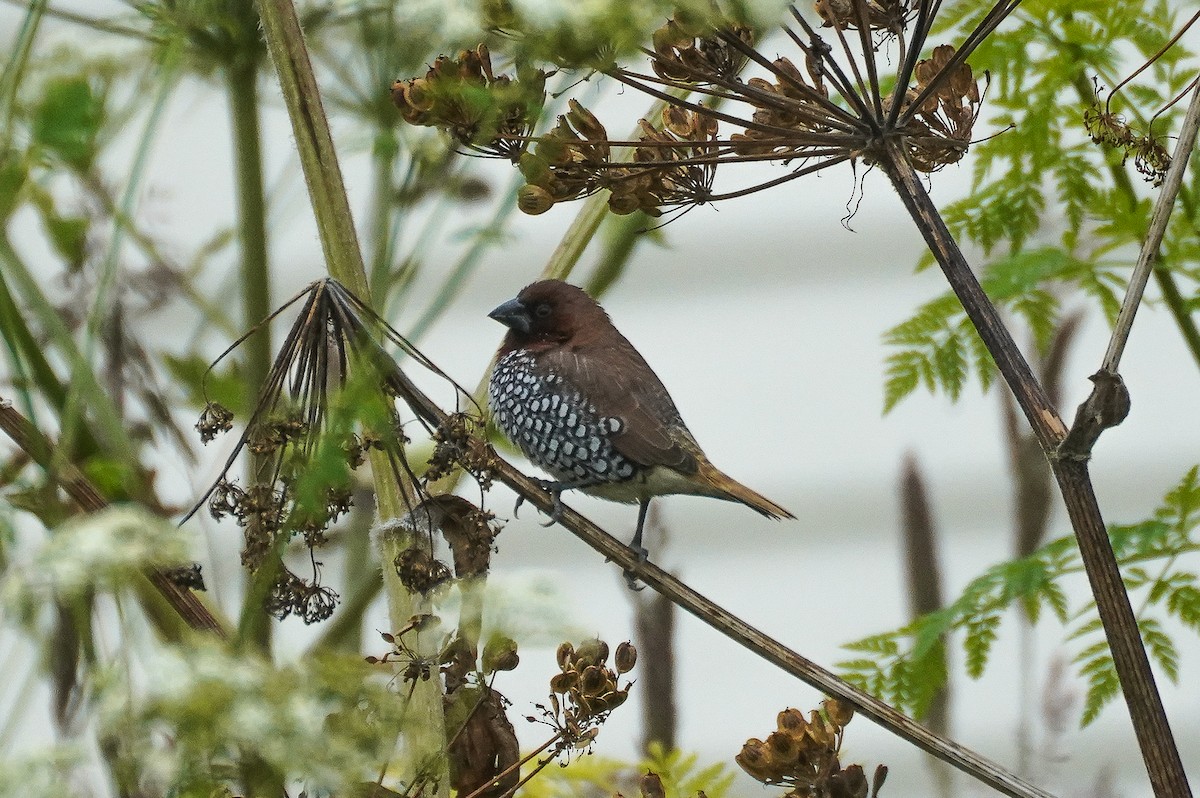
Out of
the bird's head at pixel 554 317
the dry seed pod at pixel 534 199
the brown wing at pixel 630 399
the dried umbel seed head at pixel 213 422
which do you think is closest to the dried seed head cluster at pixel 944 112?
the dry seed pod at pixel 534 199

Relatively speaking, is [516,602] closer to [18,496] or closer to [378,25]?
[18,496]

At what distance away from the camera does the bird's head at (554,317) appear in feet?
7.64

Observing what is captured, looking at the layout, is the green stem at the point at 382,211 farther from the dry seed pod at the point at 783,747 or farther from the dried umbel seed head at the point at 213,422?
the dry seed pod at the point at 783,747

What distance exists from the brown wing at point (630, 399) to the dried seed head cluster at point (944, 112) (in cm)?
93

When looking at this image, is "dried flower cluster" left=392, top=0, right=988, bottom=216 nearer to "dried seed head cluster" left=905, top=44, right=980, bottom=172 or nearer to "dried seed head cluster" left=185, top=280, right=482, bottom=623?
"dried seed head cluster" left=905, top=44, right=980, bottom=172

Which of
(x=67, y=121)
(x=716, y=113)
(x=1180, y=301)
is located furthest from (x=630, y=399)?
(x=67, y=121)

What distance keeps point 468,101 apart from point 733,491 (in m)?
1.09

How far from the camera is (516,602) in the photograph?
3.68ft

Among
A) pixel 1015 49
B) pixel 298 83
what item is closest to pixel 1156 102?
pixel 1015 49

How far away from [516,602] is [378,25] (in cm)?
74

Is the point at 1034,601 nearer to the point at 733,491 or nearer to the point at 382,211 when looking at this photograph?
the point at 733,491

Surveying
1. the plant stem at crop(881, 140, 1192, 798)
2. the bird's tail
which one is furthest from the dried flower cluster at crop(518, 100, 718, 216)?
the bird's tail

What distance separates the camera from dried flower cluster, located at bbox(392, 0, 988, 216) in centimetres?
114

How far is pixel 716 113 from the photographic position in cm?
113
